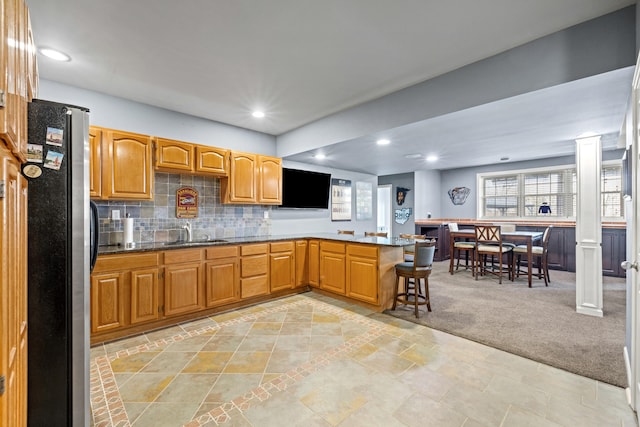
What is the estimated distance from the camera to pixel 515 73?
96.5 inches

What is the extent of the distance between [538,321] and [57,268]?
4.34m

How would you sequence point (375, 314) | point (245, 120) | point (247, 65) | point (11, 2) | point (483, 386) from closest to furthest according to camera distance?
point (11, 2), point (483, 386), point (247, 65), point (375, 314), point (245, 120)

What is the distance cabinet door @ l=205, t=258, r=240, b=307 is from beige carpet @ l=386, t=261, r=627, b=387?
2005mm

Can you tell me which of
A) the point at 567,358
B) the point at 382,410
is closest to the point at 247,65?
the point at 382,410

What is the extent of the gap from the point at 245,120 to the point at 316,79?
1.61 meters

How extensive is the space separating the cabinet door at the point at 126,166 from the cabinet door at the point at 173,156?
0.11 m

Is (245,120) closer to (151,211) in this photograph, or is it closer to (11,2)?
(151,211)

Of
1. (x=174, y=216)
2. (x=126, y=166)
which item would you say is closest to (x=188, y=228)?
(x=174, y=216)

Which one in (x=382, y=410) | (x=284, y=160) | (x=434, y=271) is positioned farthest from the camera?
(x=434, y=271)

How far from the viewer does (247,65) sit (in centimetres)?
271

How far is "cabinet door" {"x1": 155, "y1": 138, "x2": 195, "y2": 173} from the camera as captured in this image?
134 inches

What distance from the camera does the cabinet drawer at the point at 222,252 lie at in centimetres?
353

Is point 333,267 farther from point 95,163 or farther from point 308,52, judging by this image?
point 95,163

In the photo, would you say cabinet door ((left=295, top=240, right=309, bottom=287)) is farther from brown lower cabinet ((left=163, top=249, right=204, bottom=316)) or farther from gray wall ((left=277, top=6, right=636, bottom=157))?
gray wall ((left=277, top=6, right=636, bottom=157))
